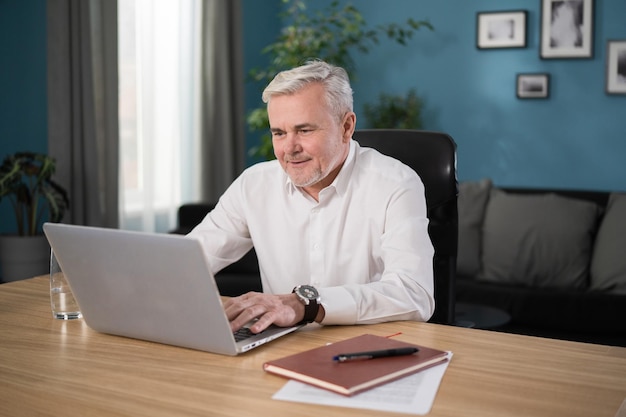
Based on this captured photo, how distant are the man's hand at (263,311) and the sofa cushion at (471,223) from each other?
272 cm

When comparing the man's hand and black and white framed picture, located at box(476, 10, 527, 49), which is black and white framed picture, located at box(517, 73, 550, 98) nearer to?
black and white framed picture, located at box(476, 10, 527, 49)

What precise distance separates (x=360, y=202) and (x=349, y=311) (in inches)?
20.6

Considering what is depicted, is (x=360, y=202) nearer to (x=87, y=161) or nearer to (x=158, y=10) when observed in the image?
(x=87, y=161)

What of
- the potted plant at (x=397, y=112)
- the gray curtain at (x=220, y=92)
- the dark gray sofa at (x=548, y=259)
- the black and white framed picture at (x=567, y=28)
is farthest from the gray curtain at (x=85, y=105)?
the black and white framed picture at (x=567, y=28)

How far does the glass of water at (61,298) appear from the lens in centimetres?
163

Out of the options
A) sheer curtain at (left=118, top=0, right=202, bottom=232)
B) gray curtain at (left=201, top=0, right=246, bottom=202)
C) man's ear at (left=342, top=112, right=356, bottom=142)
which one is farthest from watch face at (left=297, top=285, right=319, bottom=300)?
gray curtain at (left=201, top=0, right=246, bottom=202)

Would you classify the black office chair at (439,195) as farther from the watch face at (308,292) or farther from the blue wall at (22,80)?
the blue wall at (22,80)

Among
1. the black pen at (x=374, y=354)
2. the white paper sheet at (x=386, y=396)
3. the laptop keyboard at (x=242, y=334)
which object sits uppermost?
the black pen at (x=374, y=354)

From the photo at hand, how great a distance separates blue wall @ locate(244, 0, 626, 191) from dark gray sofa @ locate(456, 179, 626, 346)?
43 cm

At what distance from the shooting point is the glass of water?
→ 1628 millimetres

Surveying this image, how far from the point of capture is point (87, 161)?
12.9 ft

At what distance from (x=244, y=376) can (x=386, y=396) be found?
0.77ft

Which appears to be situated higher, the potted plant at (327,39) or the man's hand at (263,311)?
the potted plant at (327,39)

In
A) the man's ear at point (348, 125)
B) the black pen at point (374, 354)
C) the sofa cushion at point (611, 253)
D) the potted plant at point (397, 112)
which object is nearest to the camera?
the black pen at point (374, 354)
